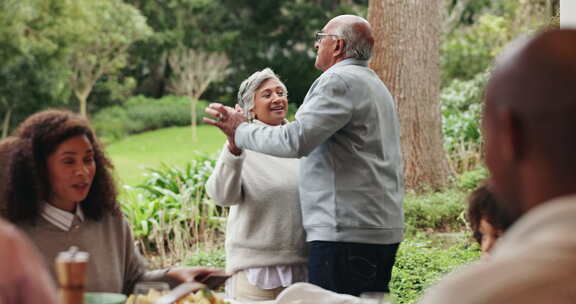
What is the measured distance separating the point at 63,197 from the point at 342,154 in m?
1.13

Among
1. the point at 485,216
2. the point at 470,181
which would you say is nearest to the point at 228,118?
the point at 485,216

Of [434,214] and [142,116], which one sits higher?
[434,214]

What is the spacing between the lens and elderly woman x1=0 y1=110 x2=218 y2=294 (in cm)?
233

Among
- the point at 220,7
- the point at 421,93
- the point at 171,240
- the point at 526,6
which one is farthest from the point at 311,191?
the point at 220,7

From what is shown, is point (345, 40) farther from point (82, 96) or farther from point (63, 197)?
point (82, 96)

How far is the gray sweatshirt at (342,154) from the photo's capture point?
121 inches

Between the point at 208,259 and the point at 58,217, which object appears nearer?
the point at 58,217

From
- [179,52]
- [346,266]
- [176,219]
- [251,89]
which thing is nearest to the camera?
[346,266]

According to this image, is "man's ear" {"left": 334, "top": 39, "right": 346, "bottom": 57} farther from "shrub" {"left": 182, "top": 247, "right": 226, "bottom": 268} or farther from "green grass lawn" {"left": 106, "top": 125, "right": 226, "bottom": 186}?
"green grass lawn" {"left": 106, "top": 125, "right": 226, "bottom": 186}

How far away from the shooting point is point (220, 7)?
67.6ft

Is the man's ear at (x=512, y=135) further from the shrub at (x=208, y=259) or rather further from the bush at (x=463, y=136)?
the bush at (x=463, y=136)

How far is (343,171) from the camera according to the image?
10.3ft

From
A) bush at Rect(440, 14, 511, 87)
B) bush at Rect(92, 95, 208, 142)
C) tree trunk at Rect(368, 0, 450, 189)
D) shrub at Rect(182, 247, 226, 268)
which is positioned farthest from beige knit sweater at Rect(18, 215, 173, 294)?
bush at Rect(92, 95, 208, 142)

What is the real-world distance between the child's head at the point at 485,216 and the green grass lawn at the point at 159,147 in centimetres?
1255
